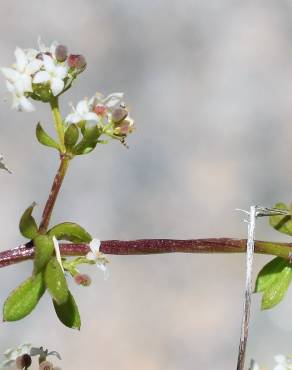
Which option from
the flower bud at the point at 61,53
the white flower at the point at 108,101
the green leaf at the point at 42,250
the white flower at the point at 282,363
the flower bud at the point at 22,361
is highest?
the flower bud at the point at 61,53

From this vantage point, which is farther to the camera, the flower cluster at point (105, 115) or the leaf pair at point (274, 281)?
the leaf pair at point (274, 281)

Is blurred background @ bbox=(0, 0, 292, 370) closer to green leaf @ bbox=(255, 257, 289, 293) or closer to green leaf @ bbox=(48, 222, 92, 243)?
green leaf @ bbox=(255, 257, 289, 293)

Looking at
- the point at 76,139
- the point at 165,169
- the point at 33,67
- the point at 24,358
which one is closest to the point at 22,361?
the point at 24,358

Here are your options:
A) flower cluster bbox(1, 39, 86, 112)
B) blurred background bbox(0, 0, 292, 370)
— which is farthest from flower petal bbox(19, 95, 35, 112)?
blurred background bbox(0, 0, 292, 370)

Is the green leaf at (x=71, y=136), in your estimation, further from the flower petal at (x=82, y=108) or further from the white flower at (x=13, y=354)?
the white flower at (x=13, y=354)

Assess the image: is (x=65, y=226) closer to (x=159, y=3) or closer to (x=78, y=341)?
(x=78, y=341)

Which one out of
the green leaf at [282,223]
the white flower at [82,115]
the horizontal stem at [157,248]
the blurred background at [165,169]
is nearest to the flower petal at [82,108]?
the white flower at [82,115]

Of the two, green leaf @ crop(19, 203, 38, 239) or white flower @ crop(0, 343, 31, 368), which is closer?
green leaf @ crop(19, 203, 38, 239)
